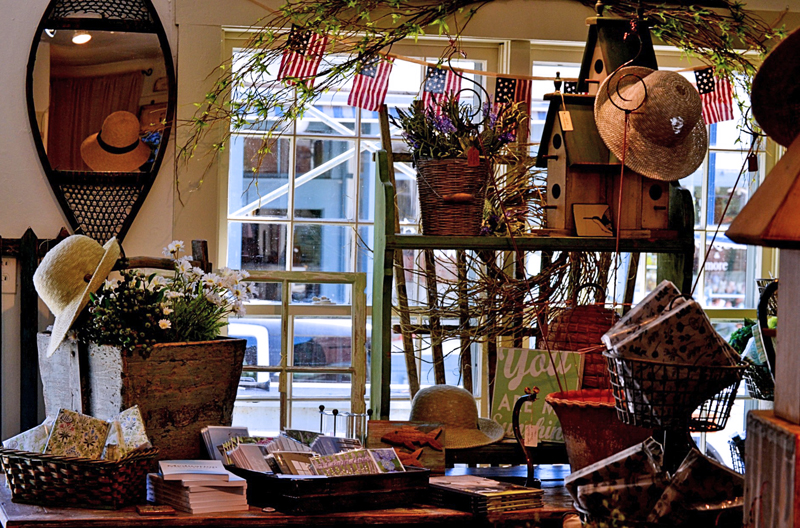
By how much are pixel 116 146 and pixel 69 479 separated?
1.33 m

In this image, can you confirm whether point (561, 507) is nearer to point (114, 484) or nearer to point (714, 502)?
point (714, 502)

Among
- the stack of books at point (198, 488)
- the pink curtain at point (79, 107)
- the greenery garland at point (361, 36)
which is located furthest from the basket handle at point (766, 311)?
the pink curtain at point (79, 107)

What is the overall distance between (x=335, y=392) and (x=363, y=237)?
0.57 meters

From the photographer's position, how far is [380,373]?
2.27 m

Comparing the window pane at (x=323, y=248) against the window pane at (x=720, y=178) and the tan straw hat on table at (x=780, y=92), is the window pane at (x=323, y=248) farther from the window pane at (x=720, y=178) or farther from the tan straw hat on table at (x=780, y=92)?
the tan straw hat on table at (x=780, y=92)

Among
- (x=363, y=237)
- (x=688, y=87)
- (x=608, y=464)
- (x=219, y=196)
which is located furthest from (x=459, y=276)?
(x=608, y=464)

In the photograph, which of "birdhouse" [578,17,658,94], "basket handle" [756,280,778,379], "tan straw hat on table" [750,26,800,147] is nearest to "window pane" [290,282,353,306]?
"birdhouse" [578,17,658,94]

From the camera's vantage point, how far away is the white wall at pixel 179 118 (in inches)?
108

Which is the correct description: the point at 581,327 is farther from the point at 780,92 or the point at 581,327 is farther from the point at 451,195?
the point at 780,92

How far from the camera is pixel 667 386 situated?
1.60m

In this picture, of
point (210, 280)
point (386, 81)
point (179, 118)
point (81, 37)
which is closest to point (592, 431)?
point (210, 280)

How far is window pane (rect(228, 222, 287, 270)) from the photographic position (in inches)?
123

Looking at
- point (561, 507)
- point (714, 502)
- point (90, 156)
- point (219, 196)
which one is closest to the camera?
point (714, 502)

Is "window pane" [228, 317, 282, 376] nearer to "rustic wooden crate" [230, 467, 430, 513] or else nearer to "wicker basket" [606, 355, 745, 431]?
"rustic wooden crate" [230, 467, 430, 513]
